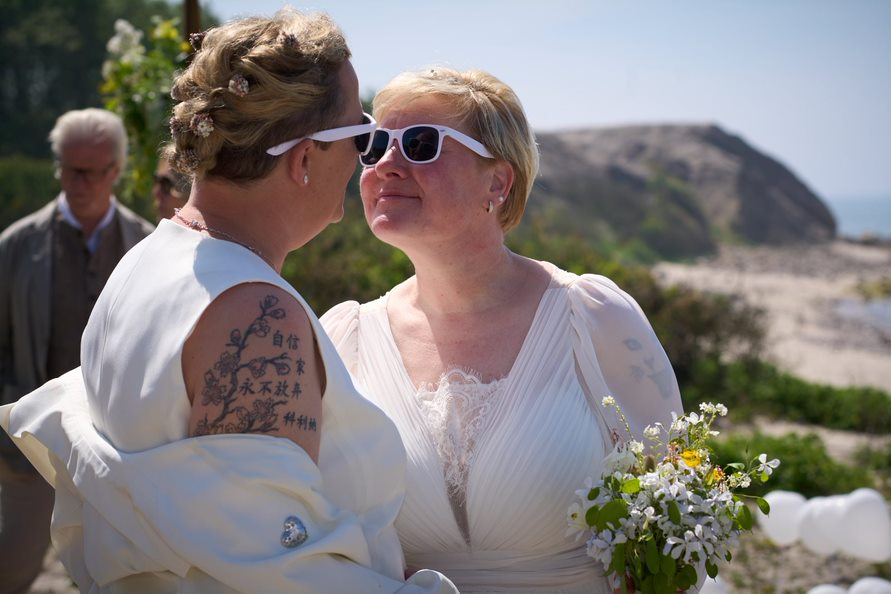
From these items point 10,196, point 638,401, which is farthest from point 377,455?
point 10,196

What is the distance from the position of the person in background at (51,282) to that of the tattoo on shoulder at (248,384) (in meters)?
3.40

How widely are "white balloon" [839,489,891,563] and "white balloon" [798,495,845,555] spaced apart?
0.07 meters

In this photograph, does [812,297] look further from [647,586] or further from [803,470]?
[647,586]

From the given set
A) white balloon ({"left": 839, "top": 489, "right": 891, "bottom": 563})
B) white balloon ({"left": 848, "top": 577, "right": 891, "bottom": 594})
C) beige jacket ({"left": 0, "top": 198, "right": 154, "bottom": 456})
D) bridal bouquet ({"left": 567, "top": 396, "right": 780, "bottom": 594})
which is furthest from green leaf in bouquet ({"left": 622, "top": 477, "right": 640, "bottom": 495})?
white balloon ({"left": 839, "top": 489, "right": 891, "bottom": 563})

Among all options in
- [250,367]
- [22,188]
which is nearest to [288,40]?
[250,367]

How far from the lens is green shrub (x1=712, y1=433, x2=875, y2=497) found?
330 inches

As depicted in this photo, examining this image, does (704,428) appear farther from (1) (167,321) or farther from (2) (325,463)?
(1) (167,321)

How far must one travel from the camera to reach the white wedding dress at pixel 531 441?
113 inches

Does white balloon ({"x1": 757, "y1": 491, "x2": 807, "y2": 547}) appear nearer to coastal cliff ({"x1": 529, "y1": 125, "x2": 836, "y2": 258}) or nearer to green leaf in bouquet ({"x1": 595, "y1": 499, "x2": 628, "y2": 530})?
green leaf in bouquet ({"x1": 595, "y1": 499, "x2": 628, "y2": 530})

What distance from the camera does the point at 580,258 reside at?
557 inches

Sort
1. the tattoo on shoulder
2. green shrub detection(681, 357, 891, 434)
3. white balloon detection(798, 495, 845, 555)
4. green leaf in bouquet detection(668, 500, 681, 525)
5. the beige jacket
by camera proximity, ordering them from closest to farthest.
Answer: the tattoo on shoulder → green leaf in bouquet detection(668, 500, 681, 525) → the beige jacket → white balloon detection(798, 495, 845, 555) → green shrub detection(681, 357, 891, 434)

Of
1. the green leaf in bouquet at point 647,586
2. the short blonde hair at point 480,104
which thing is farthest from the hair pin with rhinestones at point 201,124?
the green leaf in bouquet at point 647,586

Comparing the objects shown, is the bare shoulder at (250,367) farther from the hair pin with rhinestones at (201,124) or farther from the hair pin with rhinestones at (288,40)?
the hair pin with rhinestones at (288,40)

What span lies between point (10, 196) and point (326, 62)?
13.2 meters
